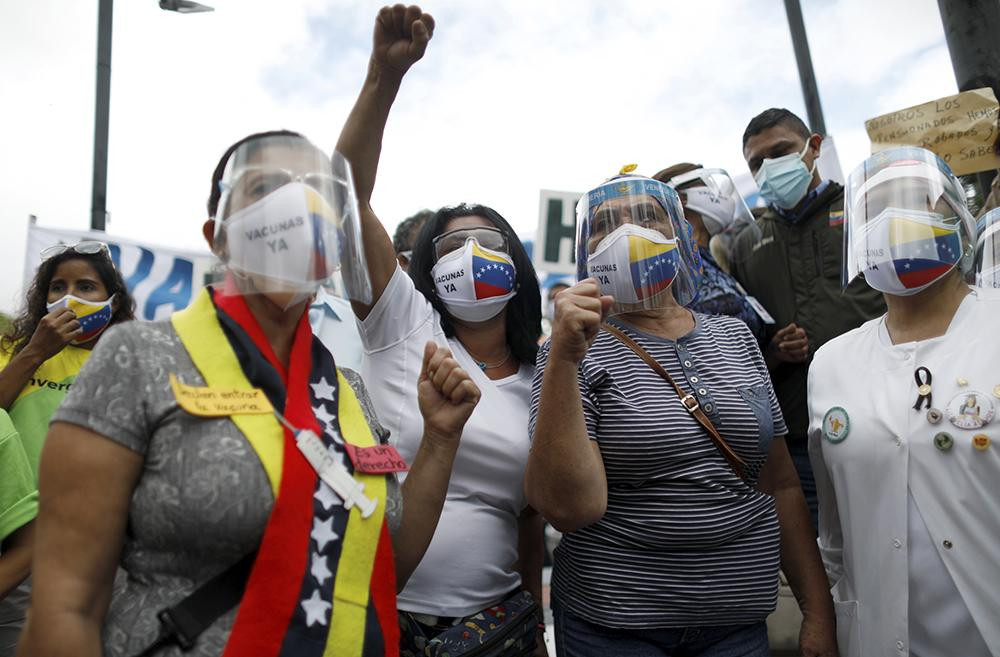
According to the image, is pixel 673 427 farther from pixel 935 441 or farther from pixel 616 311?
pixel 935 441

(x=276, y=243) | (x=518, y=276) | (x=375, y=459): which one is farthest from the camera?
(x=518, y=276)

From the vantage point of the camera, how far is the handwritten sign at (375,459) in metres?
1.69

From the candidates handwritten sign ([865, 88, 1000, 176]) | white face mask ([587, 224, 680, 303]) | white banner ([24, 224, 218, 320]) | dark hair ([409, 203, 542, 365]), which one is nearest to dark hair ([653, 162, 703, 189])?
handwritten sign ([865, 88, 1000, 176])

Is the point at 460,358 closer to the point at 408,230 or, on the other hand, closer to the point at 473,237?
the point at 473,237

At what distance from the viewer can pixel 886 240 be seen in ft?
7.95

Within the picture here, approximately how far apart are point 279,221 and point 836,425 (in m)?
1.84

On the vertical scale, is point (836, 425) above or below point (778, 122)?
below

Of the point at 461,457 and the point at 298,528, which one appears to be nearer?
the point at 298,528

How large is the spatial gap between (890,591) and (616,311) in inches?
45.5

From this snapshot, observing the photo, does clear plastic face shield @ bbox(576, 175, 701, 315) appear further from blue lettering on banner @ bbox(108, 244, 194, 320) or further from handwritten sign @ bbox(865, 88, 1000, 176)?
blue lettering on banner @ bbox(108, 244, 194, 320)

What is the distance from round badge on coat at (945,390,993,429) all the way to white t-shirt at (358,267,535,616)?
4.21 ft

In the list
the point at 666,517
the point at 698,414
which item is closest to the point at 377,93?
the point at 698,414

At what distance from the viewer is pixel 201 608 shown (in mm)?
1444

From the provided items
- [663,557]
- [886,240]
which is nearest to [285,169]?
[663,557]
